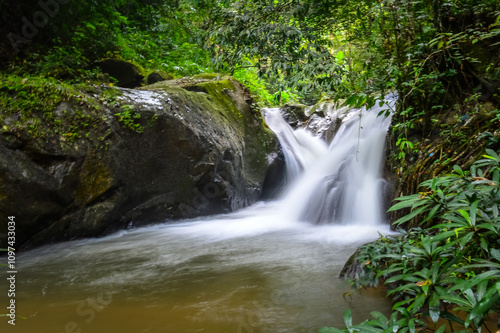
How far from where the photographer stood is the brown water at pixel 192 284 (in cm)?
230

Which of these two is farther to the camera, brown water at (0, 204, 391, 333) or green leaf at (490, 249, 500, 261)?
brown water at (0, 204, 391, 333)

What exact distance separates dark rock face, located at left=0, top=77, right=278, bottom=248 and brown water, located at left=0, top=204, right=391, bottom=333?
43cm

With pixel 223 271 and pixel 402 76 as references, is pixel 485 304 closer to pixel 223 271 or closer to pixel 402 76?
pixel 223 271

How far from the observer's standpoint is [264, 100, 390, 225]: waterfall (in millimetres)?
5438

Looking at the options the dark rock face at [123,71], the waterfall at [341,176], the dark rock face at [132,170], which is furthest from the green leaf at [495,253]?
the dark rock face at [123,71]

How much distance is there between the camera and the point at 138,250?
4.36 m

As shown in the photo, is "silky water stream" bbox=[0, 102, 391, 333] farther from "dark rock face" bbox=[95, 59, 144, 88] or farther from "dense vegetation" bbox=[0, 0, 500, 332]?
"dark rock face" bbox=[95, 59, 144, 88]

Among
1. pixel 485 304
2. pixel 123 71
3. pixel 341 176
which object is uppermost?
pixel 123 71

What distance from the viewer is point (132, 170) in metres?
Answer: 5.32

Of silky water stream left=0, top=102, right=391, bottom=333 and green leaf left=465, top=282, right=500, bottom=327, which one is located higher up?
green leaf left=465, top=282, right=500, bottom=327

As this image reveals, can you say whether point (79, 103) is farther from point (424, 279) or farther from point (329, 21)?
point (424, 279)

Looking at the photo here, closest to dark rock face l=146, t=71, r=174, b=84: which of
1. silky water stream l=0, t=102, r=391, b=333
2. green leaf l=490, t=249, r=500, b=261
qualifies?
silky water stream l=0, t=102, r=391, b=333

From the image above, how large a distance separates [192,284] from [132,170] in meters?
2.83

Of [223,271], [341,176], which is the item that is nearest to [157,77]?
[341,176]
